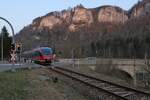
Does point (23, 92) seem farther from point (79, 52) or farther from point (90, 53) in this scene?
point (90, 53)

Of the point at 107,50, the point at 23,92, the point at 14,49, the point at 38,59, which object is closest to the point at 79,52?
the point at 107,50

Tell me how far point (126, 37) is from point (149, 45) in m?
19.2

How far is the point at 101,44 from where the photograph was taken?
577 ft

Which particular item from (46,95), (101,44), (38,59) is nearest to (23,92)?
(46,95)

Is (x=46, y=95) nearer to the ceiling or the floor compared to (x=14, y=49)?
nearer to the floor

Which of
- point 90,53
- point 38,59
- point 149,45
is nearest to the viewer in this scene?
point 38,59

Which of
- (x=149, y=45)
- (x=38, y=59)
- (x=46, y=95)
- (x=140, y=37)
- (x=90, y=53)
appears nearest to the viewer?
(x=46, y=95)

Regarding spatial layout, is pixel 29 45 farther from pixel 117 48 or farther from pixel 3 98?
pixel 3 98

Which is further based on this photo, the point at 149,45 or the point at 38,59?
the point at 149,45

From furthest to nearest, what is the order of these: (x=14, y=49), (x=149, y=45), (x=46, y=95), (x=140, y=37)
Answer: (x=140, y=37) → (x=149, y=45) → (x=14, y=49) → (x=46, y=95)

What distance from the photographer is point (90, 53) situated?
17162 cm

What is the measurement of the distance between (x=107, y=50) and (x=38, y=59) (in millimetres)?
99746

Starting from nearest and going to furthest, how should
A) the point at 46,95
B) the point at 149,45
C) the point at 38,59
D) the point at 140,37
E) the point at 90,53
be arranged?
the point at 46,95 → the point at 38,59 → the point at 149,45 → the point at 140,37 → the point at 90,53

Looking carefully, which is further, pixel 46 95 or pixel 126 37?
pixel 126 37
